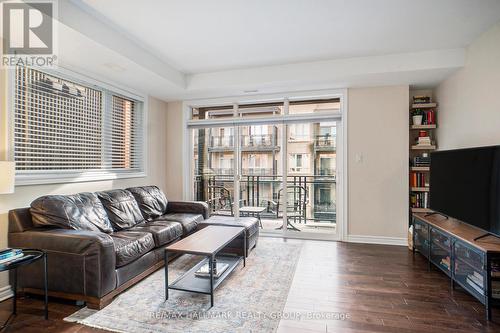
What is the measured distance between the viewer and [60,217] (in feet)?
8.24

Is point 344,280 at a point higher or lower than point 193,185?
lower

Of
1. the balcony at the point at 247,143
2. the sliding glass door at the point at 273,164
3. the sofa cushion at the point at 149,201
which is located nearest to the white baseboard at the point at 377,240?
the sliding glass door at the point at 273,164

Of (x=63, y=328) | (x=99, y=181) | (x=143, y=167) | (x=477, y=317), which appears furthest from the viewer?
(x=143, y=167)

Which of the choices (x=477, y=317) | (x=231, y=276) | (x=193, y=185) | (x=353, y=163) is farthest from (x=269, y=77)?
(x=477, y=317)

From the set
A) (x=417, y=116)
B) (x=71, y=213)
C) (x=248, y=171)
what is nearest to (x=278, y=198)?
(x=248, y=171)

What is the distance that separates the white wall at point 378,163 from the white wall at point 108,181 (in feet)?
10.9

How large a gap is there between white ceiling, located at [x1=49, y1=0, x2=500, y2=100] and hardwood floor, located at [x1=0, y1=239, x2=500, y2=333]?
2419 millimetres

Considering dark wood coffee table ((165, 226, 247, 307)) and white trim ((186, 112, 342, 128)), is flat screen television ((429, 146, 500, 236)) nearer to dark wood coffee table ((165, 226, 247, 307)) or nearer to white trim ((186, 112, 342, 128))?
white trim ((186, 112, 342, 128))

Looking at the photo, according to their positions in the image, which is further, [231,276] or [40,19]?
[231,276]

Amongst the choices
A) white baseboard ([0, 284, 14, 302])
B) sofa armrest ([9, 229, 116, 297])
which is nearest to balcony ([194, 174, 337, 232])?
sofa armrest ([9, 229, 116, 297])

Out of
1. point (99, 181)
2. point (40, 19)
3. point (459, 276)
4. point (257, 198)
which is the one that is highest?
point (40, 19)

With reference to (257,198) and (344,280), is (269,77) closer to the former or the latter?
(257,198)

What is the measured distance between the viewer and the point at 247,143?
481cm

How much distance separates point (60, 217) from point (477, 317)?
3689 mm
